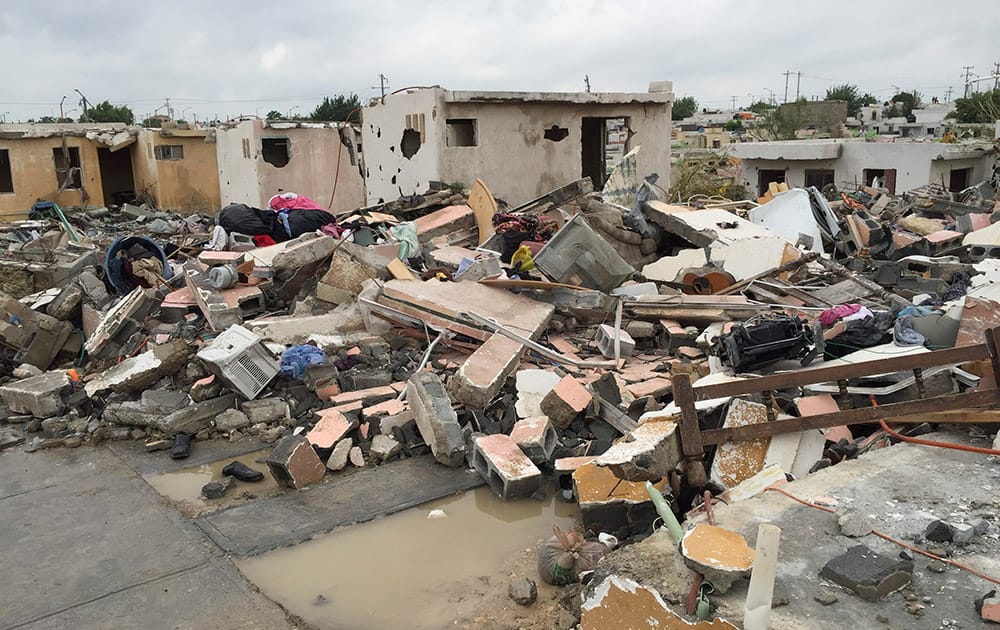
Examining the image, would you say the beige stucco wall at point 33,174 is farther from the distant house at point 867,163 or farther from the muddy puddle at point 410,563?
the muddy puddle at point 410,563

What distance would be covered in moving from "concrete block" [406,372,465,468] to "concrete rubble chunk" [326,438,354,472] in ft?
1.99

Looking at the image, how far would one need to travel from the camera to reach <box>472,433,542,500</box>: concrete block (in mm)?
5164

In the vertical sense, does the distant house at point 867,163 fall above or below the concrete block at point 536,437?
above

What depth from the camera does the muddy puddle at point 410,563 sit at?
4090mm

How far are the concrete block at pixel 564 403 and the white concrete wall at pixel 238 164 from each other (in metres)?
14.1

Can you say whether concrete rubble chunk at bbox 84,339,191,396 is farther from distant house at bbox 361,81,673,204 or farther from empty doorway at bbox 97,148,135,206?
empty doorway at bbox 97,148,135,206

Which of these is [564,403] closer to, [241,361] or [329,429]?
[329,429]

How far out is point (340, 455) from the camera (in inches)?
229

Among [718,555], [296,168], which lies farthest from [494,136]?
[718,555]

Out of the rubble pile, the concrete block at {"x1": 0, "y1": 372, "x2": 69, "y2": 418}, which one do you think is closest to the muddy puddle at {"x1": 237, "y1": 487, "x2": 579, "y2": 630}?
the rubble pile

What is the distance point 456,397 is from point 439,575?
2181mm

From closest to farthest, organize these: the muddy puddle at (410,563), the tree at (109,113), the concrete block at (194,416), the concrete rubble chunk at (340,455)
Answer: the muddy puddle at (410,563)
the concrete rubble chunk at (340,455)
the concrete block at (194,416)
the tree at (109,113)

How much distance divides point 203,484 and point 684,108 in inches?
2825

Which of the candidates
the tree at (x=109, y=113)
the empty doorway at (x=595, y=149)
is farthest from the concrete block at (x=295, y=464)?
the tree at (x=109, y=113)
